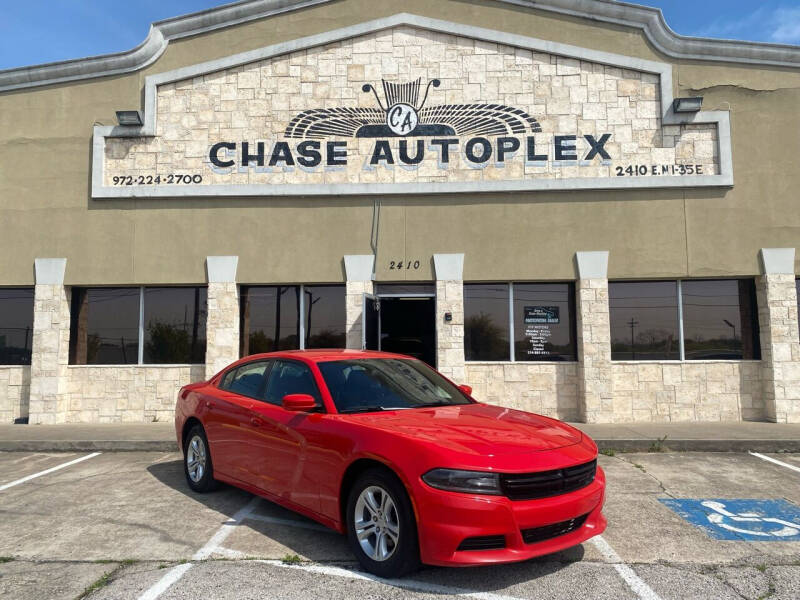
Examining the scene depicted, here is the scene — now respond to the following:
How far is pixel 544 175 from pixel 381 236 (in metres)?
3.35

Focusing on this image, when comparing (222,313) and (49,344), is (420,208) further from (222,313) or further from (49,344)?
(49,344)

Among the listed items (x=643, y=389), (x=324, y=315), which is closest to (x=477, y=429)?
(x=324, y=315)

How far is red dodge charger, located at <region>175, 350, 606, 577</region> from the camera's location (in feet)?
11.9

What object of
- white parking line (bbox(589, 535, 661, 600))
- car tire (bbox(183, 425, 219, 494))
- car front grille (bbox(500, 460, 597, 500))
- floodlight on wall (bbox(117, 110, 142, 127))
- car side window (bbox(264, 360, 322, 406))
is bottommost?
white parking line (bbox(589, 535, 661, 600))

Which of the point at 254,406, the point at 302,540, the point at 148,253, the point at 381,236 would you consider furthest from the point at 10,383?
the point at 302,540

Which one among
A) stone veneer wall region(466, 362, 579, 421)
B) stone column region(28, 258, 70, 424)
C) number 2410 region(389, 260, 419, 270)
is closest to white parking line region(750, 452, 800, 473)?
stone veneer wall region(466, 362, 579, 421)

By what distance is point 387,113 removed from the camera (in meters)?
11.3

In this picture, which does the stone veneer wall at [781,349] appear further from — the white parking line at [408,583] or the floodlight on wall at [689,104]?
the white parking line at [408,583]

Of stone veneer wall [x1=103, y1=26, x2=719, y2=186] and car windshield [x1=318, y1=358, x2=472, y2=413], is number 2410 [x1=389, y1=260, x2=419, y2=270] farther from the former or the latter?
car windshield [x1=318, y1=358, x2=472, y2=413]

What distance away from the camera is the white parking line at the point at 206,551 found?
3.72 meters

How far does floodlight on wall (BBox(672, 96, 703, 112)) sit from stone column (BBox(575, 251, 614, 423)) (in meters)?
3.09

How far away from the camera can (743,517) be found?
5320 mm

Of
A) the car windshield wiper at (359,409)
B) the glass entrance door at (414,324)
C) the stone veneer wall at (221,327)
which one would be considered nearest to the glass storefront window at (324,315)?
the glass entrance door at (414,324)

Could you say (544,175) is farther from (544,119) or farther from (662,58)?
(662,58)
